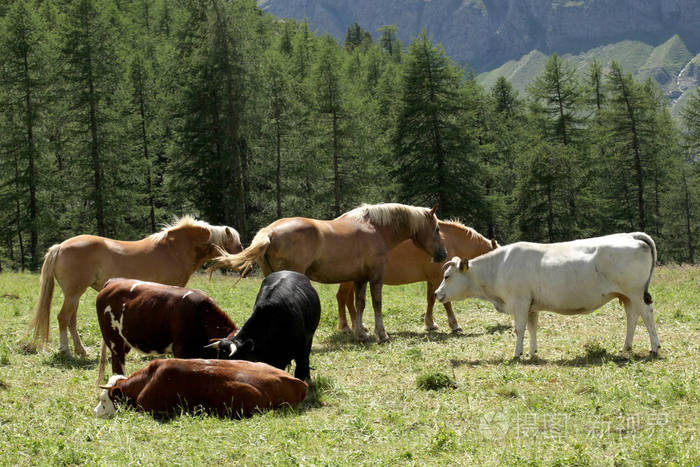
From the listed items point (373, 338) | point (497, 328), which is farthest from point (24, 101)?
point (497, 328)

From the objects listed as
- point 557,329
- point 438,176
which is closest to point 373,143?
point 438,176

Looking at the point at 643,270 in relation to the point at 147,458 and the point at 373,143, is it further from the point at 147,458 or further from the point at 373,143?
the point at 373,143

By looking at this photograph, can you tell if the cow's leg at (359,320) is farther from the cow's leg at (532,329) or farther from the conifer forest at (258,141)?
Result: the conifer forest at (258,141)

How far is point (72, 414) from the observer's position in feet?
21.9

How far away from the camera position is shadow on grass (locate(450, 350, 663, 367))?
29.2ft

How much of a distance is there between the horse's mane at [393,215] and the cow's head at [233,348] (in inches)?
213

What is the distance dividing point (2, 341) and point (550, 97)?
4450cm

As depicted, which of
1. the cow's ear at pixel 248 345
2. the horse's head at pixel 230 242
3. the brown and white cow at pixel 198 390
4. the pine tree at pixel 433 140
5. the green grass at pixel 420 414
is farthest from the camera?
the pine tree at pixel 433 140

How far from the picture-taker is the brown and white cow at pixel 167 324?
25.3 ft

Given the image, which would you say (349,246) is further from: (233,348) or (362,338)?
(233,348)

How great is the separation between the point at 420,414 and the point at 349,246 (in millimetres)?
5586

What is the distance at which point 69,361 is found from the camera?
390 inches

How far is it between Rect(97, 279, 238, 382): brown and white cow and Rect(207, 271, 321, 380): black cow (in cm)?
38

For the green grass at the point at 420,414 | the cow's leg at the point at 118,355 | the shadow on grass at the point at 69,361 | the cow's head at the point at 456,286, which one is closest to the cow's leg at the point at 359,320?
the green grass at the point at 420,414
